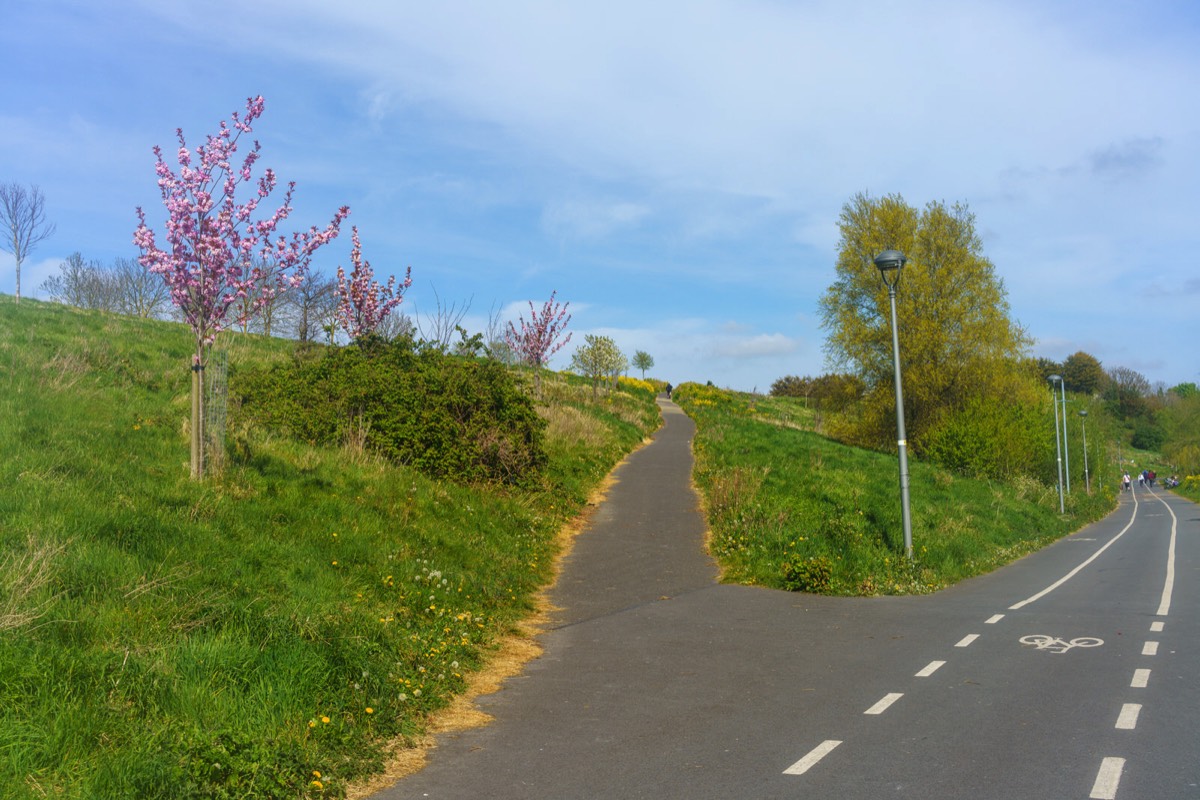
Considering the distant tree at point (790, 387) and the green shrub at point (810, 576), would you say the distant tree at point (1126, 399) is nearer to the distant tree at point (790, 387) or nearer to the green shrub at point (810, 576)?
the distant tree at point (790, 387)

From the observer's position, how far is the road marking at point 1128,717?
6.75 meters

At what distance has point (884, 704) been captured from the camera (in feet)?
24.9

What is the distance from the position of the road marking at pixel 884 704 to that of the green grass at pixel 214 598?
3.56 meters

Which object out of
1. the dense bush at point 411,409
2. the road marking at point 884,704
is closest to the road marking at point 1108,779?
the road marking at point 884,704

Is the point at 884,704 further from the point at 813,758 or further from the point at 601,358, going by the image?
the point at 601,358

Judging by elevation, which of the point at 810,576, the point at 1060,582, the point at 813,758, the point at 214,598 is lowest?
the point at 1060,582

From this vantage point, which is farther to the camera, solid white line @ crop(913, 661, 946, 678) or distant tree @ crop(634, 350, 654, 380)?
distant tree @ crop(634, 350, 654, 380)

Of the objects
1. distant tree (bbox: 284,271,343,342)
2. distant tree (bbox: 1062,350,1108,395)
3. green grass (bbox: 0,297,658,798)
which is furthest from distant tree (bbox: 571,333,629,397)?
distant tree (bbox: 1062,350,1108,395)

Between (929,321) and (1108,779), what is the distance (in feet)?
128

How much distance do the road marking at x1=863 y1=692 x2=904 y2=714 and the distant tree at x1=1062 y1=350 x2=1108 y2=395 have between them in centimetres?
14414

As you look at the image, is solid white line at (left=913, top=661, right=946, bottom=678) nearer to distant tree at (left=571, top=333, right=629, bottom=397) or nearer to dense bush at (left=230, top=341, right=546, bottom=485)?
dense bush at (left=230, top=341, right=546, bottom=485)

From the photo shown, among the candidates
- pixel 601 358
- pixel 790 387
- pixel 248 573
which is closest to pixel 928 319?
pixel 601 358

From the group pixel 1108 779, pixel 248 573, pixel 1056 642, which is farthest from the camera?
pixel 1056 642

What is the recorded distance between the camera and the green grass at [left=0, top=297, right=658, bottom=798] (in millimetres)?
5438
